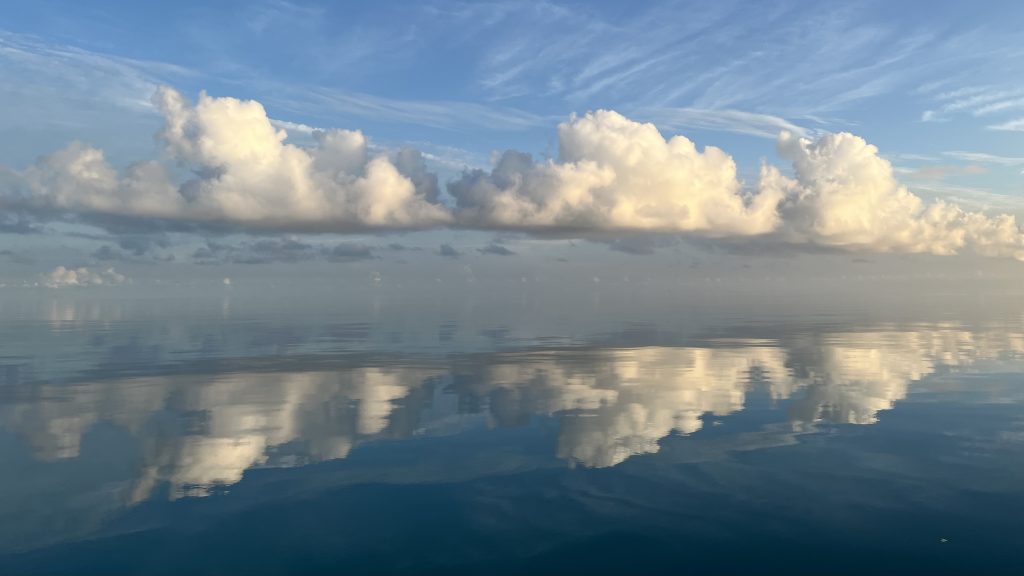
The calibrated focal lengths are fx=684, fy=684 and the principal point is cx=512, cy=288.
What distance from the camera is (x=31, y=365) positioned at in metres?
62.0

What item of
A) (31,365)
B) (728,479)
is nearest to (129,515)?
(728,479)

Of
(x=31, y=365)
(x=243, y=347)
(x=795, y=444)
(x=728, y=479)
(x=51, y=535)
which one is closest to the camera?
(x=51, y=535)

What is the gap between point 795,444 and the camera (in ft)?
103

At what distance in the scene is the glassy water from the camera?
66.6ft

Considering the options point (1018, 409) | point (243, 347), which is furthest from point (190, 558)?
point (243, 347)

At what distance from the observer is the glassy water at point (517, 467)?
20.3 m

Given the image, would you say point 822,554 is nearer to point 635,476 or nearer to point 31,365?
point 635,476

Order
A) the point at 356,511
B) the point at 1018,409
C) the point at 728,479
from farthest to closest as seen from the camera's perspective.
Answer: the point at 1018,409 < the point at 728,479 < the point at 356,511

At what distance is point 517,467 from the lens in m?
28.5

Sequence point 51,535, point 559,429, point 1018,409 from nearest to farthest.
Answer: point 51,535 → point 559,429 → point 1018,409

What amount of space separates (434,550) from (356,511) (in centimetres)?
436

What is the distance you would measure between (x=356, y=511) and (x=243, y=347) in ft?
190

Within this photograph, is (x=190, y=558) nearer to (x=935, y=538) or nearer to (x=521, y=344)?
(x=935, y=538)

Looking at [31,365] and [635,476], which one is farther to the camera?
[31,365]
